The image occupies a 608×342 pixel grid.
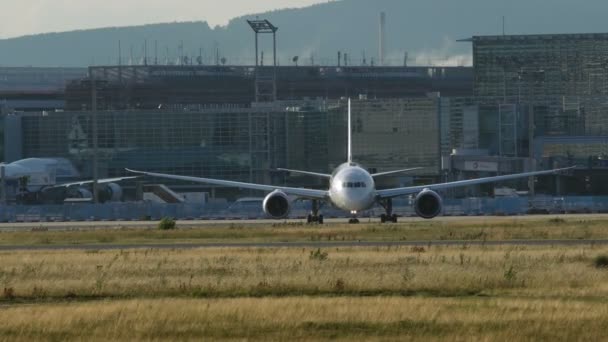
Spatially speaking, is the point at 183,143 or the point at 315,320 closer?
the point at 315,320

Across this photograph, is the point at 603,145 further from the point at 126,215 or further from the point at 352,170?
the point at 352,170

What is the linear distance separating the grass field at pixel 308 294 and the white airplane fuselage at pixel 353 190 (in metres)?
30.5

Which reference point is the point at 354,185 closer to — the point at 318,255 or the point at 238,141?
the point at 318,255

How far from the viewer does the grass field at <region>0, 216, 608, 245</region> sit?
68500mm

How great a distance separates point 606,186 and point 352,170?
5661 centimetres

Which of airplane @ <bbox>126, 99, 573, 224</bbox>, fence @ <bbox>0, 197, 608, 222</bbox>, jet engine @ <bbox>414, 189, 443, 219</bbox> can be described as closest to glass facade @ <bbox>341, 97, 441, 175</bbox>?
fence @ <bbox>0, 197, 608, 222</bbox>

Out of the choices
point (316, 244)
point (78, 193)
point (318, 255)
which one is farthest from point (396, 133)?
point (318, 255)

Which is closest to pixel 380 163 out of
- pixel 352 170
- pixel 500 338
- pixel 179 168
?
pixel 179 168

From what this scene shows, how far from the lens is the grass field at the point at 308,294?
109 ft

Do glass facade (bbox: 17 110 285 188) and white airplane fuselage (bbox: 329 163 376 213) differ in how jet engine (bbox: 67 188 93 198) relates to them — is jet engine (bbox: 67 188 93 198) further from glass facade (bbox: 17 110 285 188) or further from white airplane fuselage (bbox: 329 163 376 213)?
white airplane fuselage (bbox: 329 163 376 213)

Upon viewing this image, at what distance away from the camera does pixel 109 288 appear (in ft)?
141

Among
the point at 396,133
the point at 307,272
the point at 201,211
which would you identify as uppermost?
the point at 396,133

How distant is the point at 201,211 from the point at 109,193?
123 feet

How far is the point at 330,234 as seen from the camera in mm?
71875
